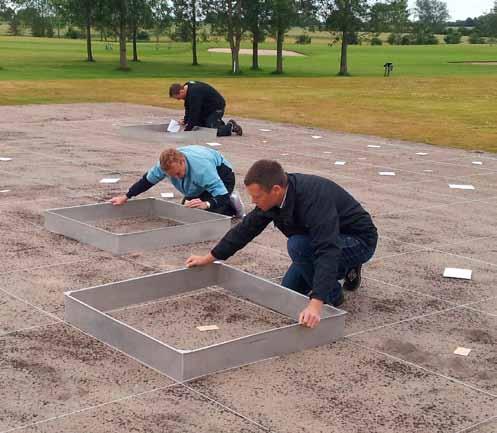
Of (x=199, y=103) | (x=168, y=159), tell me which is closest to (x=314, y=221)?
(x=168, y=159)

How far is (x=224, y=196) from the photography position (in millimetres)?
9336

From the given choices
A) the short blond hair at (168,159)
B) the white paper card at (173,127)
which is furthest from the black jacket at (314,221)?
the white paper card at (173,127)

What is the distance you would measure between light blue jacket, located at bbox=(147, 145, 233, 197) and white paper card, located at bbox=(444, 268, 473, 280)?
2.65 metres

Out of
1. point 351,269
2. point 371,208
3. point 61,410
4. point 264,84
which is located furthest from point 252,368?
point 264,84

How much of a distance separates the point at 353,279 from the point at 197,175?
8.25 ft

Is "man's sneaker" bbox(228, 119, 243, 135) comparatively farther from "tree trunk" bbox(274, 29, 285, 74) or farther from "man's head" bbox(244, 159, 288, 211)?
"tree trunk" bbox(274, 29, 285, 74)

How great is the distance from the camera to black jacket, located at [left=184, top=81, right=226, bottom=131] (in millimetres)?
16688

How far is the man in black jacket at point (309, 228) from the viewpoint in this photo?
5.66m

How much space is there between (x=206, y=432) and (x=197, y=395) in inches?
19.1

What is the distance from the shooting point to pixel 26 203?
35.5ft

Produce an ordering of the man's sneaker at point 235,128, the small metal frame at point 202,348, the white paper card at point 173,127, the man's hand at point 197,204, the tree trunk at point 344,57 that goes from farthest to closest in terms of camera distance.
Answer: the tree trunk at point 344,57 < the man's sneaker at point 235,128 < the white paper card at point 173,127 < the man's hand at point 197,204 < the small metal frame at point 202,348

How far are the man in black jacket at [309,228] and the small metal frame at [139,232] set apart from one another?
194 centimetres

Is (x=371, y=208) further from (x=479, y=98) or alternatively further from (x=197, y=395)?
(x=479, y=98)

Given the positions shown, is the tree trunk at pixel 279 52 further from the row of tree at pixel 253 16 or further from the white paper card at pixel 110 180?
the white paper card at pixel 110 180
